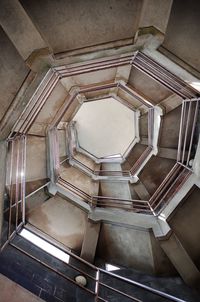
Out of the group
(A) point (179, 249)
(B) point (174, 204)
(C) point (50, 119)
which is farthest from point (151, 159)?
(C) point (50, 119)

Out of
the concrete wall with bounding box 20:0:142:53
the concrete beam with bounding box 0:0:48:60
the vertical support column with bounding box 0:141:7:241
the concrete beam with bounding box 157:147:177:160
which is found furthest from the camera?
the concrete beam with bounding box 157:147:177:160

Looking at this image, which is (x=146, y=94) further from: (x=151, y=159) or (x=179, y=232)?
(x=179, y=232)

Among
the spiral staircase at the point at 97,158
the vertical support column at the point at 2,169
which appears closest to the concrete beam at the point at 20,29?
the spiral staircase at the point at 97,158

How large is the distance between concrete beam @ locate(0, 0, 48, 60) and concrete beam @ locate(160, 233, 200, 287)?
6223 millimetres

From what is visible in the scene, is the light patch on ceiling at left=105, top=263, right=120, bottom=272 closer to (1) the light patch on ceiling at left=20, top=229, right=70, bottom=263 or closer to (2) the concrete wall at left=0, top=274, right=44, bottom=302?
(1) the light patch on ceiling at left=20, top=229, right=70, bottom=263

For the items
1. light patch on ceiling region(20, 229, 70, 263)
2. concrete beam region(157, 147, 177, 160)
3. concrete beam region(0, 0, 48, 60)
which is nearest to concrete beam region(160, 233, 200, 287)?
concrete beam region(157, 147, 177, 160)

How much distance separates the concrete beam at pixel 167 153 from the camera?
8.49 meters

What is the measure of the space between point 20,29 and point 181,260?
7.03m

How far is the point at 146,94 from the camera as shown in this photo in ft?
24.9

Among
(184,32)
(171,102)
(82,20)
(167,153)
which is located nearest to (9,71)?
(82,20)

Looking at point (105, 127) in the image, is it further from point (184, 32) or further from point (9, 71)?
point (184, 32)

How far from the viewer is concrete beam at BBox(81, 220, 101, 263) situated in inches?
299

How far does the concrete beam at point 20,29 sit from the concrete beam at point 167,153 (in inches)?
224

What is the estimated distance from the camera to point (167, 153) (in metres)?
8.73
